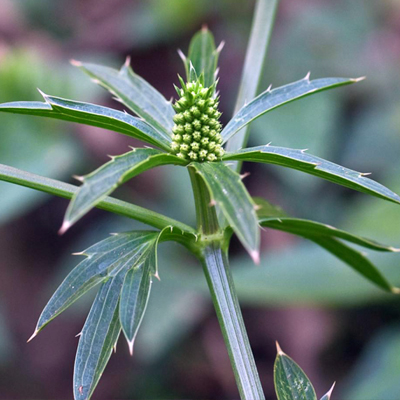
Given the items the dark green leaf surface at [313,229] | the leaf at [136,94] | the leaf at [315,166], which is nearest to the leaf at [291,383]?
the dark green leaf surface at [313,229]

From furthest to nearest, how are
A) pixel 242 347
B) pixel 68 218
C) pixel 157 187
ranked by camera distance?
pixel 157 187 < pixel 242 347 < pixel 68 218

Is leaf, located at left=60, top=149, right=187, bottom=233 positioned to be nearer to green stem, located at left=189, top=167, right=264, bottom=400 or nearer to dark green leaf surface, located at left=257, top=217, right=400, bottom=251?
green stem, located at left=189, top=167, right=264, bottom=400

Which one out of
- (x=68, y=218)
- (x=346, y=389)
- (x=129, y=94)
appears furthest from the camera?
(x=346, y=389)

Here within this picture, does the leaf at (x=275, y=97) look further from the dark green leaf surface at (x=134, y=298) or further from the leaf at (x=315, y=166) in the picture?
the dark green leaf surface at (x=134, y=298)

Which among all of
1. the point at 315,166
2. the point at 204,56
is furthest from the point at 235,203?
the point at 204,56

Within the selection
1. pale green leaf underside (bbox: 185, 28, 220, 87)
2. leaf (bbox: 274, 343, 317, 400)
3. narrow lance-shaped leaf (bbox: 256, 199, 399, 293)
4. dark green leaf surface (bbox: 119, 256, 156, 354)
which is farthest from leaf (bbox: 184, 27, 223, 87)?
leaf (bbox: 274, 343, 317, 400)

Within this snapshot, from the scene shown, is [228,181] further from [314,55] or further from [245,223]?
[314,55]

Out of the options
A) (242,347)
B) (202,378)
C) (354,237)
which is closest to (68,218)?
(242,347)

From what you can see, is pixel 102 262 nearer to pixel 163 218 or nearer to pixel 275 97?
pixel 163 218
